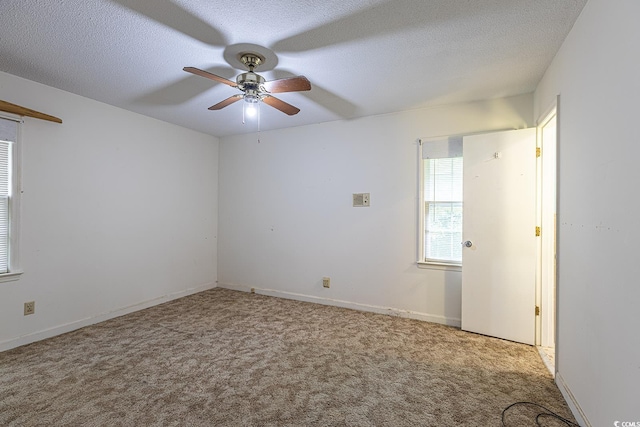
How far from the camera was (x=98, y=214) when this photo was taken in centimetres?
326

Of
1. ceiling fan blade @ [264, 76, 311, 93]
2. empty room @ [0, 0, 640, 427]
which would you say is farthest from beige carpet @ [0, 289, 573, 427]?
ceiling fan blade @ [264, 76, 311, 93]

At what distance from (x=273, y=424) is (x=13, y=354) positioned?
2.48 m

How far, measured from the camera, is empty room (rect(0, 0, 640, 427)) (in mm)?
1688

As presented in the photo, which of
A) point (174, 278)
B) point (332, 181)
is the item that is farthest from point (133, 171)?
point (332, 181)

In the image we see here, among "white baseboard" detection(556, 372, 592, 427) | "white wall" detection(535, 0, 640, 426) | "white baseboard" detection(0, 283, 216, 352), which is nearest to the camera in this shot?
"white wall" detection(535, 0, 640, 426)

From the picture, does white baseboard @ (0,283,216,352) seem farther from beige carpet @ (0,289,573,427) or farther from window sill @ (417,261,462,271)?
window sill @ (417,261,462,271)

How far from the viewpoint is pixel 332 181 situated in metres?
3.89

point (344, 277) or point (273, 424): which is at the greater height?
point (344, 277)

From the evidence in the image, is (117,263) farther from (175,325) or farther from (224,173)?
(224,173)

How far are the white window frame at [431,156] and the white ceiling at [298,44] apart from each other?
44cm

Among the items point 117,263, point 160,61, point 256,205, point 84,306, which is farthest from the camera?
point 256,205

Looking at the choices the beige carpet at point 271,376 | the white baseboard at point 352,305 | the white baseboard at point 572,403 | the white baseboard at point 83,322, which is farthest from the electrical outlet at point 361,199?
the white baseboard at point 83,322

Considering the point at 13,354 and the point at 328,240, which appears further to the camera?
the point at 328,240

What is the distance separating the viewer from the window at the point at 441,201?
10.5 feet
